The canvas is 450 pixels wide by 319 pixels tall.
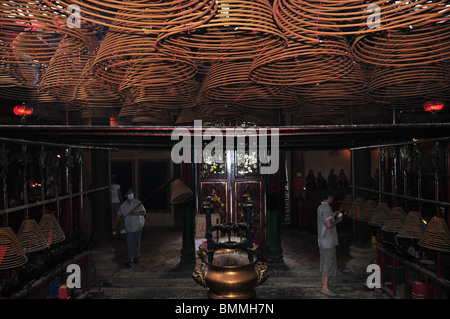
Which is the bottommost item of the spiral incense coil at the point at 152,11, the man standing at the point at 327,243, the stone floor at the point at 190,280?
the stone floor at the point at 190,280

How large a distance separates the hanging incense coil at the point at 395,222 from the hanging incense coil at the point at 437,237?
85cm

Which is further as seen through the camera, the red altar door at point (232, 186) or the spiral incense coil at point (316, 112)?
the red altar door at point (232, 186)

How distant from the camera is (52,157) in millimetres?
5211

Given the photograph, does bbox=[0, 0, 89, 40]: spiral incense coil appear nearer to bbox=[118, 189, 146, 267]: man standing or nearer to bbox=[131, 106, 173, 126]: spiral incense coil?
bbox=[131, 106, 173, 126]: spiral incense coil

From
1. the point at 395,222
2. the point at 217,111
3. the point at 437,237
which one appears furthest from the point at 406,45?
the point at 217,111

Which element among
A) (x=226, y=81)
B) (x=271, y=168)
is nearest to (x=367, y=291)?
(x=271, y=168)

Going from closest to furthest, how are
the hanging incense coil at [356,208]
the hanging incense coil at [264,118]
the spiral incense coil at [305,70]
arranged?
the spiral incense coil at [305,70], the hanging incense coil at [356,208], the hanging incense coil at [264,118]

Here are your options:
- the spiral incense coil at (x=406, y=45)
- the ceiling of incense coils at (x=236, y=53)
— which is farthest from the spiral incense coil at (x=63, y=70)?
the spiral incense coil at (x=406, y=45)

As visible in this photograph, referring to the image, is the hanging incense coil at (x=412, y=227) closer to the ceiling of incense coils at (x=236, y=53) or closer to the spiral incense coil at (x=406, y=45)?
the ceiling of incense coils at (x=236, y=53)

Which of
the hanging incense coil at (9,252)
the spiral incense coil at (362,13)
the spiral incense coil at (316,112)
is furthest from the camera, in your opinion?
the spiral incense coil at (316,112)

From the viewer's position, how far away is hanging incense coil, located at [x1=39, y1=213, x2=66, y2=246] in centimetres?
432

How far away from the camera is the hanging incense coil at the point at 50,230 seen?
14.2 feet

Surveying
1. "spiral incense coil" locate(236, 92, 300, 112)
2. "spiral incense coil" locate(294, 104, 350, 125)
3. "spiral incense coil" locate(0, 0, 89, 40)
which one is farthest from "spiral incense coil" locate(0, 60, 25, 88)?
"spiral incense coil" locate(294, 104, 350, 125)

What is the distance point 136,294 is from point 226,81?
15.2 feet
